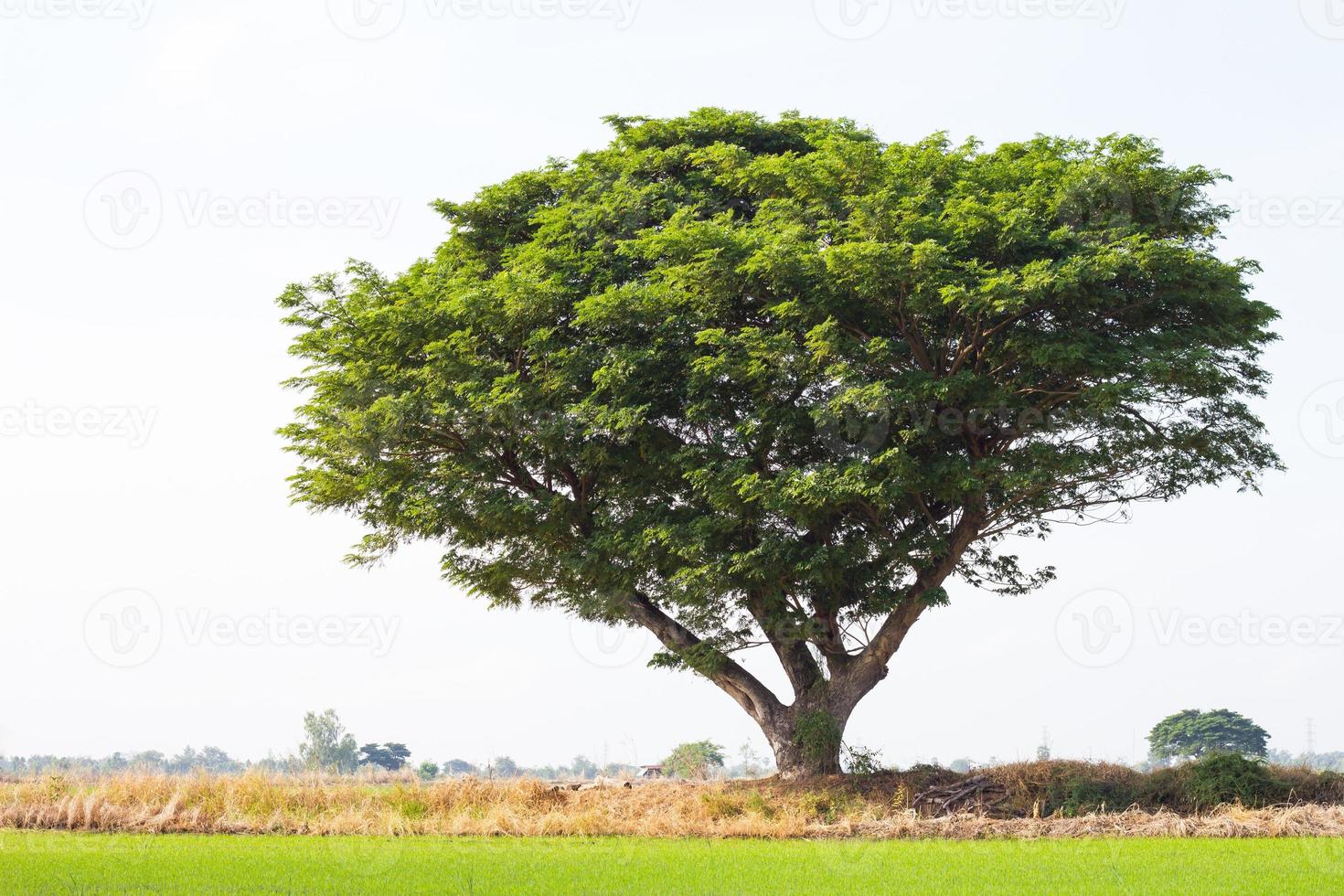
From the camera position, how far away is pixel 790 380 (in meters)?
22.7

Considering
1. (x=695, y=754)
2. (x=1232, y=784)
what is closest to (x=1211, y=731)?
(x=695, y=754)

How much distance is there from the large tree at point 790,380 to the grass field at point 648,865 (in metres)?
6.65

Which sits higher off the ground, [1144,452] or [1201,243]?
[1201,243]

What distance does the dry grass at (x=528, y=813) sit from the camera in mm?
19406

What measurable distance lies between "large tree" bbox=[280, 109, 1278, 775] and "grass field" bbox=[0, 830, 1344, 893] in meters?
6.65

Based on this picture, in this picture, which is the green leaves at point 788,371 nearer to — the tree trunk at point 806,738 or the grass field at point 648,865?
the tree trunk at point 806,738

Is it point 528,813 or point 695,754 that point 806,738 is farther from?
point 695,754

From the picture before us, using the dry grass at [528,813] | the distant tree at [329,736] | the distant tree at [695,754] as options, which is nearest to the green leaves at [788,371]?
the dry grass at [528,813]

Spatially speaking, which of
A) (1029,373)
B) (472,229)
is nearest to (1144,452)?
(1029,373)

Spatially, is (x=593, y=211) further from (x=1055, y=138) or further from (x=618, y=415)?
(x=1055, y=138)

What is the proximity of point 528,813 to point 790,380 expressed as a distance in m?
9.11

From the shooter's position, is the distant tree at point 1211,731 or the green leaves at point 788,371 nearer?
the green leaves at point 788,371

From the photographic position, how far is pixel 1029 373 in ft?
73.2

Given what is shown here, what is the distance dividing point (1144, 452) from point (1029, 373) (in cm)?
357
